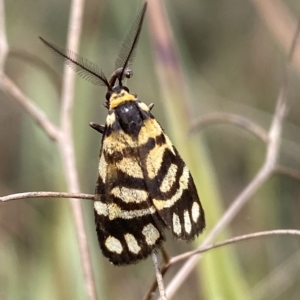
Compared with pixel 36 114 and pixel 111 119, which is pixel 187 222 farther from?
pixel 36 114

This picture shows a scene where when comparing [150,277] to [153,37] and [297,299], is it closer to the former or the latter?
[297,299]

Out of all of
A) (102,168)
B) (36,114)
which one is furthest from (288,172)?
(36,114)

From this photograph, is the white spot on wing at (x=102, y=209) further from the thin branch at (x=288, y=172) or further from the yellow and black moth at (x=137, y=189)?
the thin branch at (x=288, y=172)

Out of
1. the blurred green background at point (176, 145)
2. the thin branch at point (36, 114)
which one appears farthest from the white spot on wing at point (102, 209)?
the blurred green background at point (176, 145)

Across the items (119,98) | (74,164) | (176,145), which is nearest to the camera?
(119,98)

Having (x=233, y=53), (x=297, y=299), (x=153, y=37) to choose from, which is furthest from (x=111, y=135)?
(x=233, y=53)

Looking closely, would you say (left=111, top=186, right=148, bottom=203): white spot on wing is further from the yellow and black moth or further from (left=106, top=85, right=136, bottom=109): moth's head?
(left=106, top=85, right=136, bottom=109): moth's head
